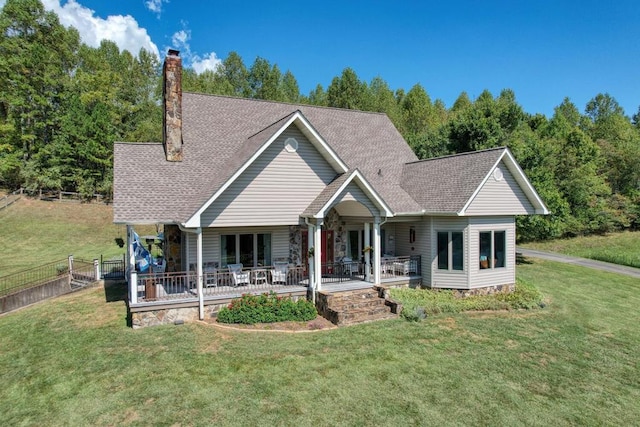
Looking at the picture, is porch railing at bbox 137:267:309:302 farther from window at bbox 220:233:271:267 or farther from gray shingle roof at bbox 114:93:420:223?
gray shingle roof at bbox 114:93:420:223

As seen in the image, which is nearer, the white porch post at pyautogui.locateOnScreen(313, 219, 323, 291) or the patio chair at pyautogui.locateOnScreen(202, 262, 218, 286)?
the white porch post at pyautogui.locateOnScreen(313, 219, 323, 291)

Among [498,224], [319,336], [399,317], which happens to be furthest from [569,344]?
[319,336]

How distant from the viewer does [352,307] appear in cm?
1332

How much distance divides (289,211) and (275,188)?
41.4 inches

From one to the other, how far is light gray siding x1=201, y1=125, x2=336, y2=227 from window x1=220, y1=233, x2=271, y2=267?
1737mm

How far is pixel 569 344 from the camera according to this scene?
11.4 m

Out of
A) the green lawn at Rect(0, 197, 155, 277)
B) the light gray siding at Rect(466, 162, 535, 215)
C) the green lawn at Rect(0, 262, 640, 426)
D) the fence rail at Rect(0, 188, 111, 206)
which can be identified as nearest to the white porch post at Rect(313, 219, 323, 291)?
the green lawn at Rect(0, 262, 640, 426)

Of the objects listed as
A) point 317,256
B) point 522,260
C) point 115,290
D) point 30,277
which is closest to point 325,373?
point 317,256

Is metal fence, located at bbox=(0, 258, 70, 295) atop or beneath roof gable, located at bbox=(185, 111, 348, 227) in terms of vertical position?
beneath

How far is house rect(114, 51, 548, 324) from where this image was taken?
13.7 m

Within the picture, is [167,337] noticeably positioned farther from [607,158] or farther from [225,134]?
[607,158]

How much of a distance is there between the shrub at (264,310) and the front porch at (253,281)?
0.55 m

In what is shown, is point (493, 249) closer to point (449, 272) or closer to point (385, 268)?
point (449, 272)

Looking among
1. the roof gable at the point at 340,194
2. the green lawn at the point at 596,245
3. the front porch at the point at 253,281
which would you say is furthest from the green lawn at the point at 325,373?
the green lawn at the point at 596,245
